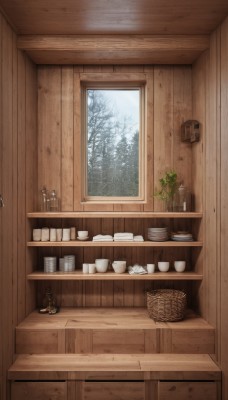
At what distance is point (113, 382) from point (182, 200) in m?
1.53

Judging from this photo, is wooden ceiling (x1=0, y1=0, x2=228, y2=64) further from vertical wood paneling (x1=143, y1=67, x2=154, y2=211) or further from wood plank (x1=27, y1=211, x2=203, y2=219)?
wood plank (x1=27, y1=211, x2=203, y2=219)

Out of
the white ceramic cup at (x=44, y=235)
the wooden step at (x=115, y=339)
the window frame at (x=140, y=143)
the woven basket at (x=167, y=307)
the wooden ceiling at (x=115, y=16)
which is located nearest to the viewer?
the wooden ceiling at (x=115, y=16)

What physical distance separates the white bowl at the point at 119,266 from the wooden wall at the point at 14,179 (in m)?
0.71

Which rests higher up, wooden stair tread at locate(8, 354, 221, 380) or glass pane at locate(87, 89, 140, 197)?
glass pane at locate(87, 89, 140, 197)

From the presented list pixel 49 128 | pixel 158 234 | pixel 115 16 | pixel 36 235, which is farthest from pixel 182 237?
pixel 115 16

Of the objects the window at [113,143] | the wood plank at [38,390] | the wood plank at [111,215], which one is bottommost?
the wood plank at [38,390]

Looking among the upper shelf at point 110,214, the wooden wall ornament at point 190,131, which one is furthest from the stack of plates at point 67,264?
the wooden wall ornament at point 190,131

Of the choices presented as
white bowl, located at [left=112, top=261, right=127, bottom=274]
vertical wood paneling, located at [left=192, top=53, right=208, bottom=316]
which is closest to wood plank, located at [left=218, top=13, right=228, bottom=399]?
vertical wood paneling, located at [left=192, top=53, right=208, bottom=316]

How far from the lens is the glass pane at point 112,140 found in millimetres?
3420

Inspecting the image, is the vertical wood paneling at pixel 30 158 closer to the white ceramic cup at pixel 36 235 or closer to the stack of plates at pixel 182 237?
the white ceramic cup at pixel 36 235

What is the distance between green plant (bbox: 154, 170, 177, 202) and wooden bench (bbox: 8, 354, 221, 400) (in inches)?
53.2

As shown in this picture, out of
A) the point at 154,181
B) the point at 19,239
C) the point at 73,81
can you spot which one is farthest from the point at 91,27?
the point at 19,239

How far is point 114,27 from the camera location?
273 centimetres

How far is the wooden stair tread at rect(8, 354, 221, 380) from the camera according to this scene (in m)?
2.55
